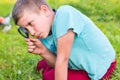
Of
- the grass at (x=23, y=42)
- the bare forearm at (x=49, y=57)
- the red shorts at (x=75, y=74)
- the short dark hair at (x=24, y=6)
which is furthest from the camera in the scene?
the grass at (x=23, y=42)

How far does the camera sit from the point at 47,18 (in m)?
3.28

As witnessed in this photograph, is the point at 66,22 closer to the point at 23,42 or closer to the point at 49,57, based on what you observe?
the point at 49,57

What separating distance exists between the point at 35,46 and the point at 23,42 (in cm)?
180

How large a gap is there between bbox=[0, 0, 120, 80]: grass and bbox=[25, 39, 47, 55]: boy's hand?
0.56 m

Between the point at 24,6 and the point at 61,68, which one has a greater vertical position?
the point at 24,6

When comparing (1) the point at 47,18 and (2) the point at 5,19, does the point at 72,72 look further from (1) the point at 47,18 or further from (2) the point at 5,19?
(2) the point at 5,19

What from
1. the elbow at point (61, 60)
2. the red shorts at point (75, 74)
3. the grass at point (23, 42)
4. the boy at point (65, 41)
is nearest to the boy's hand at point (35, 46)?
the boy at point (65, 41)

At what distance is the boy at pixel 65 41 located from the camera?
127 inches

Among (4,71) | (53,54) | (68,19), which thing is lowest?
(4,71)

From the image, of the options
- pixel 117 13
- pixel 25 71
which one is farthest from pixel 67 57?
pixel 117 13

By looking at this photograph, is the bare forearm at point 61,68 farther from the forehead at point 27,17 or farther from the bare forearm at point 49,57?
the forehead at point 27,17

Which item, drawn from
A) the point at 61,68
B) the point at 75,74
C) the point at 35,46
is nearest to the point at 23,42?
the point at 75,74

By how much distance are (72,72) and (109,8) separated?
3261 millimetres

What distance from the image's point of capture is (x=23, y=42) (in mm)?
5195
